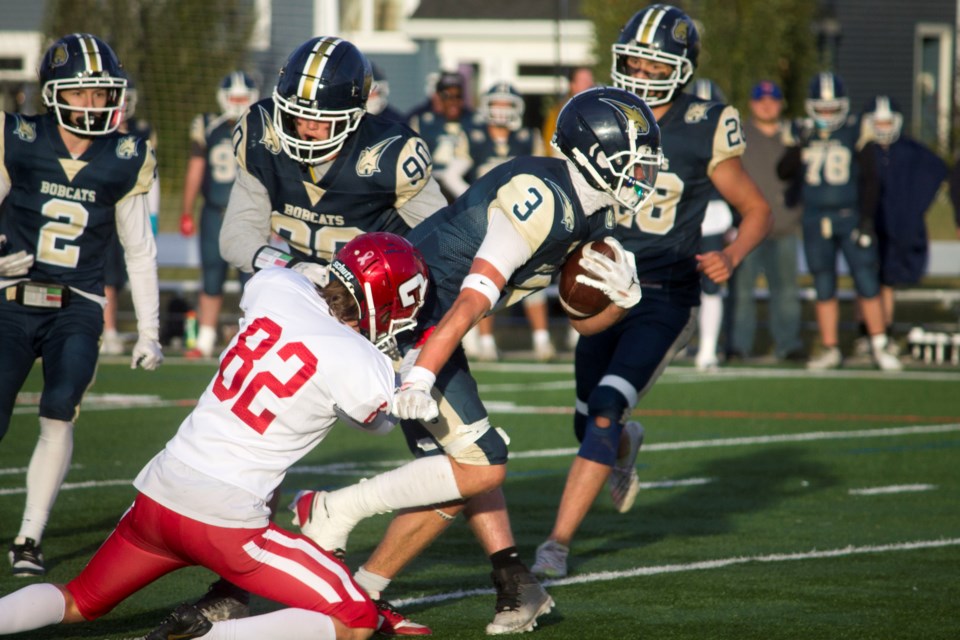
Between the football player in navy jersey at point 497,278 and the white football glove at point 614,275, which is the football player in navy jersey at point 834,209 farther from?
the white football glove at point 614,275

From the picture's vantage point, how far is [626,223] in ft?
20.2

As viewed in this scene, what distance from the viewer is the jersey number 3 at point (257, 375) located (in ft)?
12.5

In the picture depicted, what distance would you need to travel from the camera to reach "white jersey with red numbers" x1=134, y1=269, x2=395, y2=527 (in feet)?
12.5

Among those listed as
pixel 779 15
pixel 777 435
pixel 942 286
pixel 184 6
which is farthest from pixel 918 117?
pixel 777 435

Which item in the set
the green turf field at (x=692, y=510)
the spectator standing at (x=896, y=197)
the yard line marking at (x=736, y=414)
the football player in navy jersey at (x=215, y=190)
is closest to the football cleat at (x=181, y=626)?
the green turf field at (x=692, y=510)

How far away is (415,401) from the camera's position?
3941mm

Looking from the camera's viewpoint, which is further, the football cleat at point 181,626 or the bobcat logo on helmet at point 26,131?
the bobcat logo on helmet at point 26,131

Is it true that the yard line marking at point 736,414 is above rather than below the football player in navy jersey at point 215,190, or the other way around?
below

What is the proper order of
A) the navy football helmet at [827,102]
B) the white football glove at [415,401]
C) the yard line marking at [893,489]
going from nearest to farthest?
the white football glove at [415,401] → the yard line marking at [893,489] → the navy football helmet at [827,102]

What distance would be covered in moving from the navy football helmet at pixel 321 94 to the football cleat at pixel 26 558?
176cm

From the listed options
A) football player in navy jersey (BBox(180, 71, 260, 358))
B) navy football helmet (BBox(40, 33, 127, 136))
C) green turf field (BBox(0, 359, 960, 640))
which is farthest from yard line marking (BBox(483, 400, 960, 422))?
navy football helmet (BBox(40, 33, 127, 136))

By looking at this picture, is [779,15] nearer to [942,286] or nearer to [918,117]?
[918,117]

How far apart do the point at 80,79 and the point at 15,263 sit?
2.50ft

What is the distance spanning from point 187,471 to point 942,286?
15657 millimetres
